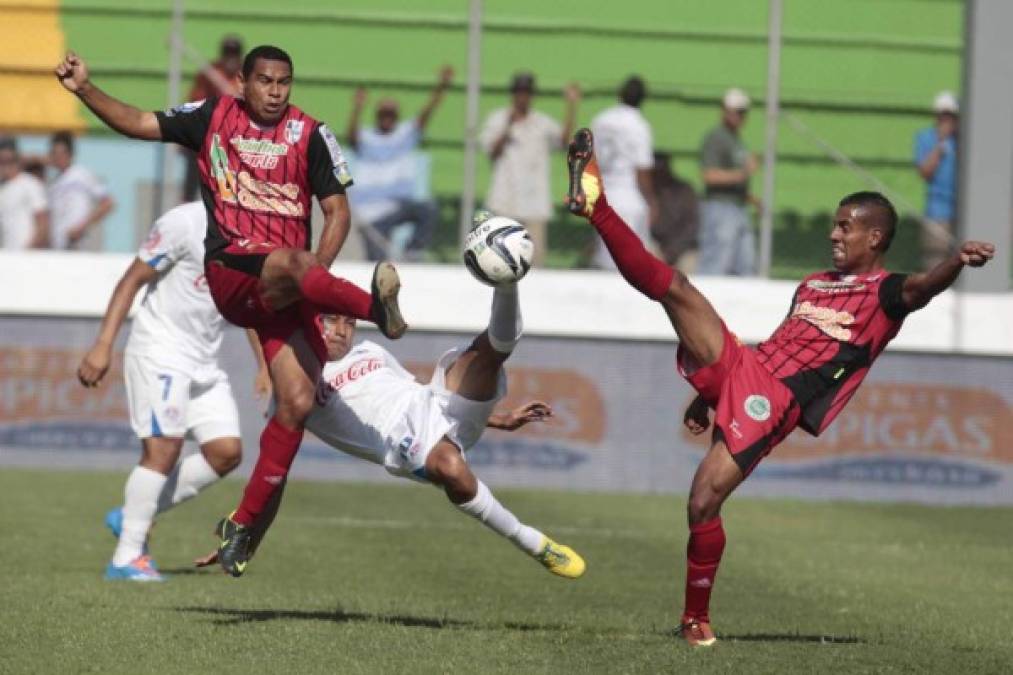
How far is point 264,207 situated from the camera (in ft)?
27.6

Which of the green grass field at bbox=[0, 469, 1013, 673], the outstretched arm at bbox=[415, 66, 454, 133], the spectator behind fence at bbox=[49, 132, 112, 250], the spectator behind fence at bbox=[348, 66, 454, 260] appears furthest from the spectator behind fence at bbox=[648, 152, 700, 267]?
the spectator behind fence at bbox=[49, 132, 112, 250]

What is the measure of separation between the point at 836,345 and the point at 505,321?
143cm

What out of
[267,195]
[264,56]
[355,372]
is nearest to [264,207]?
[267,195]

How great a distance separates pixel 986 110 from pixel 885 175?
110cm

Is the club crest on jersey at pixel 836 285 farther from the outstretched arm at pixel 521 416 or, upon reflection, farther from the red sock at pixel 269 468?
the red sock at pixel 269 468

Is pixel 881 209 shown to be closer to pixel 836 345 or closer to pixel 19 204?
pixel 836 345

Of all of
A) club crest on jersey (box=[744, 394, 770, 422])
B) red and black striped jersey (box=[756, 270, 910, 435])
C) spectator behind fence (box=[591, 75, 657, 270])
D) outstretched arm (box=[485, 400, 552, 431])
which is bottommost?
outstretched arm (box=[485, 400, 552, 431])

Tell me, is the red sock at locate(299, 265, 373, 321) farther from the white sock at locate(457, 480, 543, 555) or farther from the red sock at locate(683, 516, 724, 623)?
the red sock at locate(683, 516, 724, 623)

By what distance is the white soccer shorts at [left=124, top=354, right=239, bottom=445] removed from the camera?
10328mm

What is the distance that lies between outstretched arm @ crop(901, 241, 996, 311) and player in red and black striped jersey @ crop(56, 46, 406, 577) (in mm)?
2450

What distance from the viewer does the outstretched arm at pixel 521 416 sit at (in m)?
8.61

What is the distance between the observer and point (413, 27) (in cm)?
1864

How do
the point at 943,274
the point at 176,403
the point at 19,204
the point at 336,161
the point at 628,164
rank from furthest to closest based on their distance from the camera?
the point at 19,204, the point at 628,164, the point at 176,403, the point at 336,161, the point at 943,274

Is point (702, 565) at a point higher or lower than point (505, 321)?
lower
